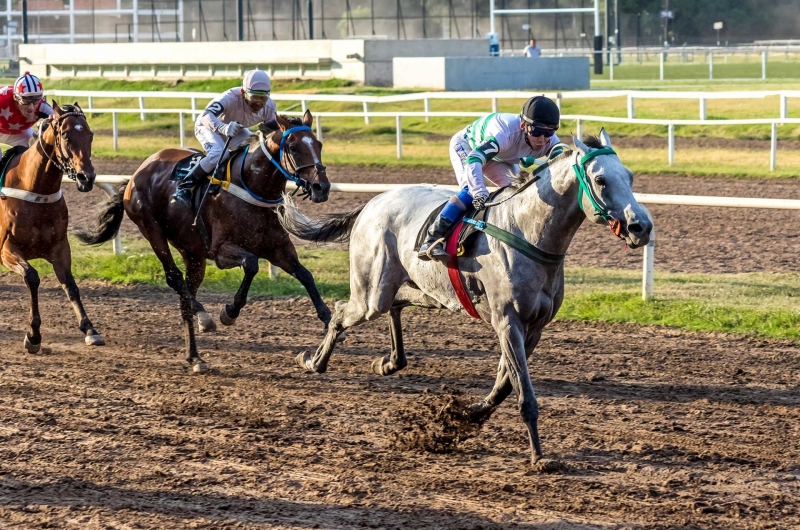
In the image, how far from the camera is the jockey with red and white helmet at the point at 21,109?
8195 mm

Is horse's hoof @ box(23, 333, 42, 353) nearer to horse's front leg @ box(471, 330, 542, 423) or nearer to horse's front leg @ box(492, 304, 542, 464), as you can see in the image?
horse's front leg @ box(471, 330, 542, 423)

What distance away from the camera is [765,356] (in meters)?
7.47

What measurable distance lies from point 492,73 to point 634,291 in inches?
792

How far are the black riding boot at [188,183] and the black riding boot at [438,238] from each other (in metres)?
2.72

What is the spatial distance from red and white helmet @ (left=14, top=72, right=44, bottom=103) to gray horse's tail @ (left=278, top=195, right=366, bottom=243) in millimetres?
2311

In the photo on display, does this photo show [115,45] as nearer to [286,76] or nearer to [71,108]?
[286,76]

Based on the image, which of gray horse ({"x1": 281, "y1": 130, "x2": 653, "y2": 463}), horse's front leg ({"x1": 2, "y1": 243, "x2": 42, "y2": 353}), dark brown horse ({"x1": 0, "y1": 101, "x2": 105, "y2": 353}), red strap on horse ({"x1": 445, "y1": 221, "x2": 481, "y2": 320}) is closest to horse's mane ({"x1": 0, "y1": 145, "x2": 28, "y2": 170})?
dark brown horse ({"x1": 0, "y1": 101, "x2": 105, "y2": 353})

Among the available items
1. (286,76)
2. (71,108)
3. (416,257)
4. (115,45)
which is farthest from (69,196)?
(115,45)

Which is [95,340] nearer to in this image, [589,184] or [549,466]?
[549,466]

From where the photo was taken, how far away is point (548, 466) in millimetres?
5105

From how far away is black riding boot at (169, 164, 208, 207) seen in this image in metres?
7.94

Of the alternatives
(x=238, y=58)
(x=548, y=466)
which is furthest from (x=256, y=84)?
(x=238, y=58)

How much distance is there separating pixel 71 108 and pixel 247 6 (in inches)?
1459

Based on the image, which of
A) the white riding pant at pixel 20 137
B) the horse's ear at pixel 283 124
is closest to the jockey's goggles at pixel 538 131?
the horse's ear at pixel 283 124
